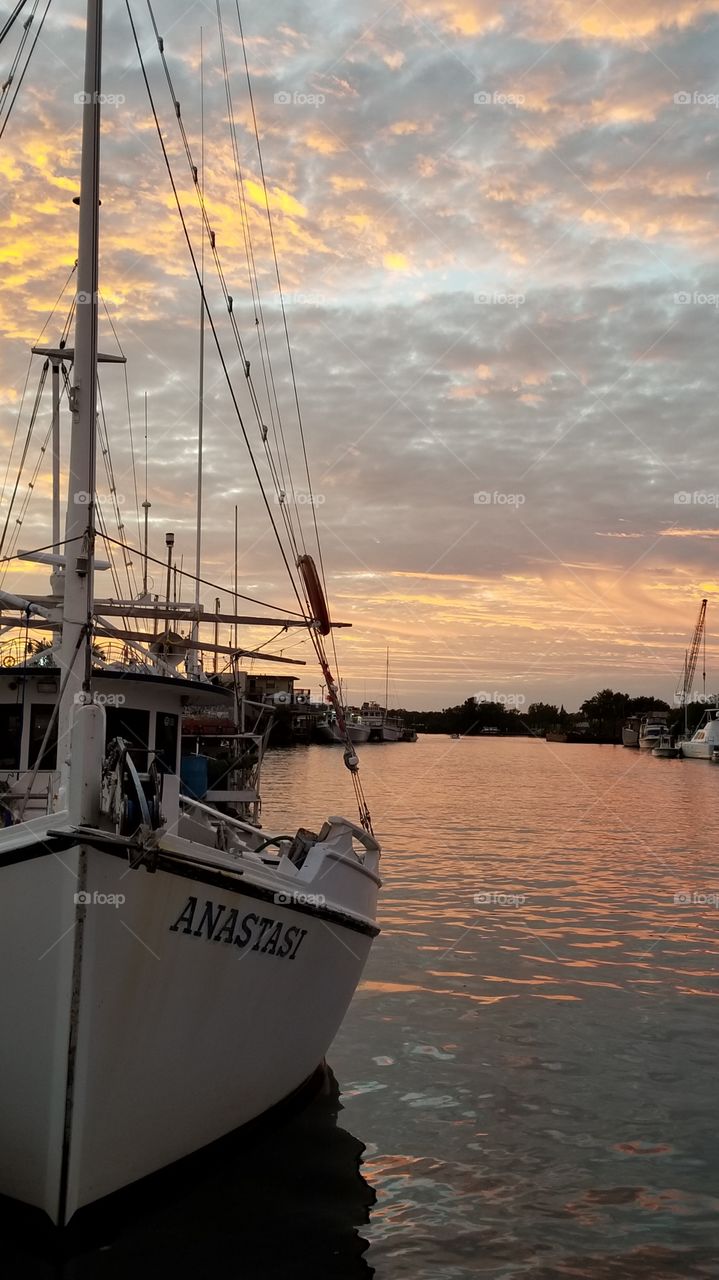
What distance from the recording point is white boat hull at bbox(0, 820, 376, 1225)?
7484mm

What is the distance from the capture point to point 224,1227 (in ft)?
26.1

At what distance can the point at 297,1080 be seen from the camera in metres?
10.0

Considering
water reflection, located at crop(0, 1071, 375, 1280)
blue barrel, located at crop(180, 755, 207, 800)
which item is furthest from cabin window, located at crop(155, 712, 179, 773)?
Result: water reflection, located at crop(0, 1071, 375, 1280)

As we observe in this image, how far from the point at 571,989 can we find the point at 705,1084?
389 cm

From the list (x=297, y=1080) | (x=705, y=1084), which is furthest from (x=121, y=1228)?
(x=705, y=1084)

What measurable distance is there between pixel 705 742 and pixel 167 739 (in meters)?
113

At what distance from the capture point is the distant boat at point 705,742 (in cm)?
11462

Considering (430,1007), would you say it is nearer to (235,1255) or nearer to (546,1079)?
(546,1079)

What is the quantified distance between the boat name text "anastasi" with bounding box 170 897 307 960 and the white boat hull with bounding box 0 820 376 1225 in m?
0.01
